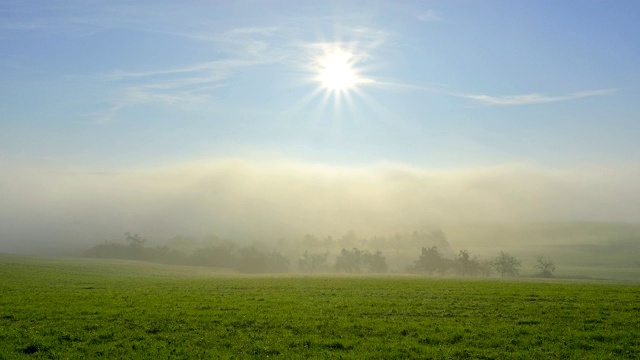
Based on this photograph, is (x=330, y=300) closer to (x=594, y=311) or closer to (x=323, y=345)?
(x=323, y=345)

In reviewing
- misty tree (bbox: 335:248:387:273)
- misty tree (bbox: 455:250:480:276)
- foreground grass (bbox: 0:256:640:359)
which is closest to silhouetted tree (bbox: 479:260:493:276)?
misty tree (bbox: 455:250:480:276)

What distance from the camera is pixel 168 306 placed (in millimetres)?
34688

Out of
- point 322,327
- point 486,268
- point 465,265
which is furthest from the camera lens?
point 486,268

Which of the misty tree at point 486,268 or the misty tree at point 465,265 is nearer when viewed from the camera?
the misty tree at point 465,265

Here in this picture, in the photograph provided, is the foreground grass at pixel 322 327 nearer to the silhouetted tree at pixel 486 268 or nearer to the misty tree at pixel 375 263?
the silhouetted tree at pixel 486 268

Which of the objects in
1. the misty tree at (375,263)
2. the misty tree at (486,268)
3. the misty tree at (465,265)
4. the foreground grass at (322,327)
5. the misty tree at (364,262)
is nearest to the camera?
the foreground grass at (322,327)

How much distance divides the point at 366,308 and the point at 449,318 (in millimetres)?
6712

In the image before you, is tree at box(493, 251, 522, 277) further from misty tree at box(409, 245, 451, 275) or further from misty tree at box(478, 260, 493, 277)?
misty tree at box(409, 245, 451, 275)

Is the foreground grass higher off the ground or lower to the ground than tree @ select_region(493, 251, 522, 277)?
higher

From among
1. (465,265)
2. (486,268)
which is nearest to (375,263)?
(465,265)

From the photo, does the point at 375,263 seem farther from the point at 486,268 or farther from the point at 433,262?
the point at 486,268

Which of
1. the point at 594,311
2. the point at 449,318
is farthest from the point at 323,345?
the point at 594,311

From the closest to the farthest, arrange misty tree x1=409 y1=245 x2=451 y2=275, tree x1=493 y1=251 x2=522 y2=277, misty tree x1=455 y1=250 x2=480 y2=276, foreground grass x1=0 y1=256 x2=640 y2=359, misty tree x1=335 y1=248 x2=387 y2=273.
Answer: foreground grass x1=0 y1=256 x2=640 y2=359 → misty tree x1=455 y1=250 x2=480 y2=276 → tree x1=493 y1=251 x2=522 y2=277 → misty tree x1=409 y1=245 x2=451 y2=275 → misty tree x1=335 y1=248 x2=387 y2=273

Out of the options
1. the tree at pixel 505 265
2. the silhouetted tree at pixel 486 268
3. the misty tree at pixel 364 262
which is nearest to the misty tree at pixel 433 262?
the silhouetted tree at pixel 486 268
